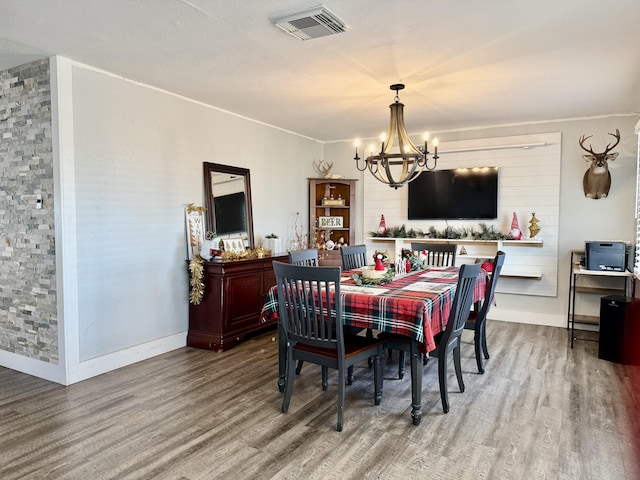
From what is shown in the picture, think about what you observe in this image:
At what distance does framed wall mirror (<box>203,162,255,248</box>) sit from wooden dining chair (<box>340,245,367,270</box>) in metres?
1.37

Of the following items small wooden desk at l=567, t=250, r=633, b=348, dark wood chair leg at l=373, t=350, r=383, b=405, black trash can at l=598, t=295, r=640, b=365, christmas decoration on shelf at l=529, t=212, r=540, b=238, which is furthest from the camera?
christmas decoration on shelf at l=529, t=212, r=540, b=238

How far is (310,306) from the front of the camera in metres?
2.73

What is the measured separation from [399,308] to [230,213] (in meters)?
2.80

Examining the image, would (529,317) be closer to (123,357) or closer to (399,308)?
(399,308)

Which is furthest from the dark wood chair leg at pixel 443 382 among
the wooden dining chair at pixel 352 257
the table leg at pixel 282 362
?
the wooden dining chair at pixel 352 257

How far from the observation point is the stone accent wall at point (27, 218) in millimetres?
3494

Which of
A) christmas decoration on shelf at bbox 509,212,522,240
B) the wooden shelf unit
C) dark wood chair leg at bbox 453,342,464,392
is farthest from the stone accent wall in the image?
christmas decoration on shelf at bbox 509,212,522,240

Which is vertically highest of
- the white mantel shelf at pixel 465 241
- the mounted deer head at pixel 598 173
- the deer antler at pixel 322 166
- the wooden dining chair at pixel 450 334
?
the deer antler at pixel 322 166

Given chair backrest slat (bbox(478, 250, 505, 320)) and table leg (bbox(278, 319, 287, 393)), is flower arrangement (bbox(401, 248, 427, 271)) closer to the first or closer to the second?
chair backrest slat (bbox(478, 250, 505, 320))

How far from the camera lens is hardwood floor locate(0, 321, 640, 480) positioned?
231cm

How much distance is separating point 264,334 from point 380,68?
3.03 meters

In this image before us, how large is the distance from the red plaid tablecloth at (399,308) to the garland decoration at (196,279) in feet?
4.57

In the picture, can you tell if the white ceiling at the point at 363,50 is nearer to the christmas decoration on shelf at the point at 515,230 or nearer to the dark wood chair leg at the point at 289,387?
the christmas decoration on shelf at the point at 515,230

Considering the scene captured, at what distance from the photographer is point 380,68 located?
11.4 ft
